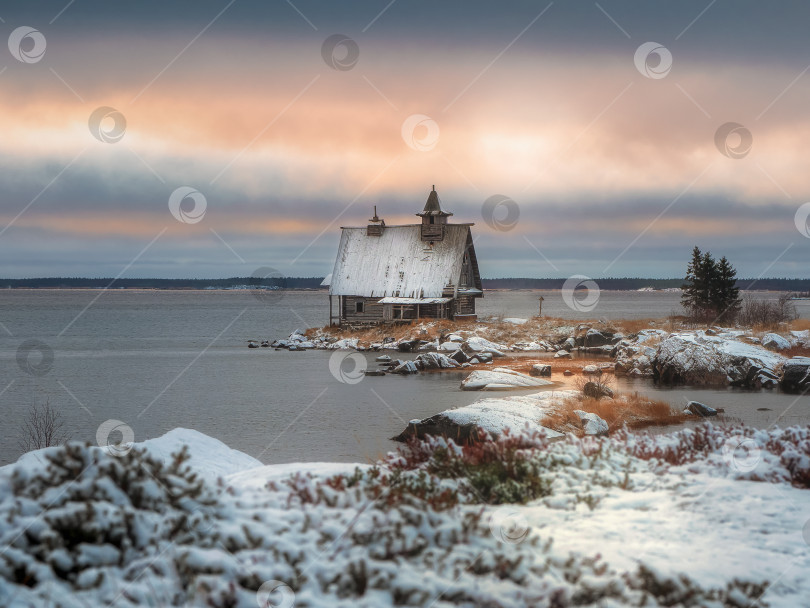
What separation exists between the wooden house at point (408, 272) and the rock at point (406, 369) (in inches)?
698

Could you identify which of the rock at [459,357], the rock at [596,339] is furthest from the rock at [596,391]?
the rock at [596,339]

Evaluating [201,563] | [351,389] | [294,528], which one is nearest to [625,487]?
[294,528]

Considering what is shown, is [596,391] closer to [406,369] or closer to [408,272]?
[406,369]

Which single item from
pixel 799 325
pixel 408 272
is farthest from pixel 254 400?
pixel 799 325

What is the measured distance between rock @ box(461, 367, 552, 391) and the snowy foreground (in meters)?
20.8

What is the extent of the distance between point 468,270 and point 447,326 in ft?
26.8
